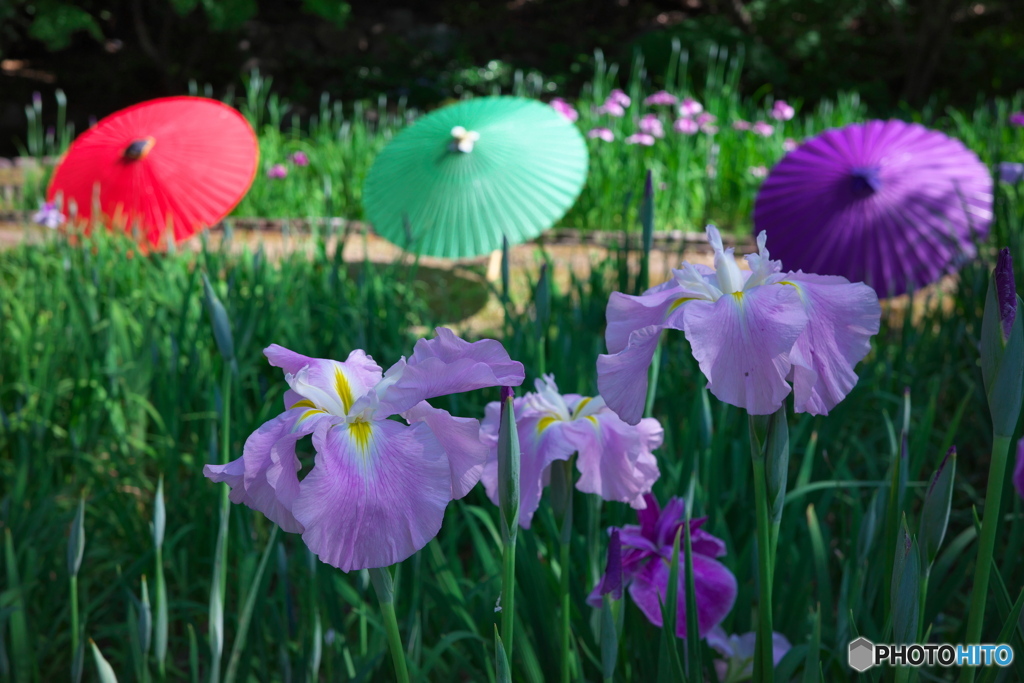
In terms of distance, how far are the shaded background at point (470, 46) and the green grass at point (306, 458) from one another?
710cm

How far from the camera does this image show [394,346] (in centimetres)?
226

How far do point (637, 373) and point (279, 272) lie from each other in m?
2.41

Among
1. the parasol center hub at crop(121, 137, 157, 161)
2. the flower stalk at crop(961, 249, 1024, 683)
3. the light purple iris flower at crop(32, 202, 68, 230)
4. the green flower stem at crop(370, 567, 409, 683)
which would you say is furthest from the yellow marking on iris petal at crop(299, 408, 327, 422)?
the parasol center hub at crop(121, 137, 157, 161)

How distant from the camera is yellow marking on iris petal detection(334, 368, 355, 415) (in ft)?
2.27

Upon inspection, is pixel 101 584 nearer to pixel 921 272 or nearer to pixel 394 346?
pixel 394 346

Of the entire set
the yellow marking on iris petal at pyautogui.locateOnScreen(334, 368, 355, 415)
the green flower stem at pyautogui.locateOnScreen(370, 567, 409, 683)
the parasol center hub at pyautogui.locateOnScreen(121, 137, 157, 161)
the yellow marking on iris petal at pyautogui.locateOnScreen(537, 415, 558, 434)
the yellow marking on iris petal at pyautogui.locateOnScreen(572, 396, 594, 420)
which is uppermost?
the parasol center hub at pyautogui.locateOnScreen(121, 137, 157, 161)

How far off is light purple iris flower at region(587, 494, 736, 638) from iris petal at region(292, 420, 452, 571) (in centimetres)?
42

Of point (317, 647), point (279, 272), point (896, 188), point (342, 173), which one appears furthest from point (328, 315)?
point (342, 173)

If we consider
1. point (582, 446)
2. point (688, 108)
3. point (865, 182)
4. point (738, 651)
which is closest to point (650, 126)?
point (688, 108)

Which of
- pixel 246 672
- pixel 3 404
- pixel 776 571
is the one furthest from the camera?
pixel 3 404

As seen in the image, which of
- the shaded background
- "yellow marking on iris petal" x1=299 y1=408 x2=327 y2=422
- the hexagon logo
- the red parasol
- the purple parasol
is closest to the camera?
"yellow marking on iris petal" x1=299 y1=408 x2=327 y2=422

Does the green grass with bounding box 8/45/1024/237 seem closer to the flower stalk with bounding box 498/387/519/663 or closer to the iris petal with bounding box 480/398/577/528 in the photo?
the iris petal with bounding box 480/398/577/528

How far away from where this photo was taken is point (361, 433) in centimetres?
66

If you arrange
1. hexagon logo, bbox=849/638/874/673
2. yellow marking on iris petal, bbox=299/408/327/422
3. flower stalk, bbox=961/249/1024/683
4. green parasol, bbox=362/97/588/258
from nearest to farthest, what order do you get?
1. flower stalk, bbox=961/249/1024/683
2. yellow marking on iris petal, bbox=299/408/327/422
3. hexagon logo, bbox=849/638/874/673
4. green parasol, bbox=362/97/588/258
